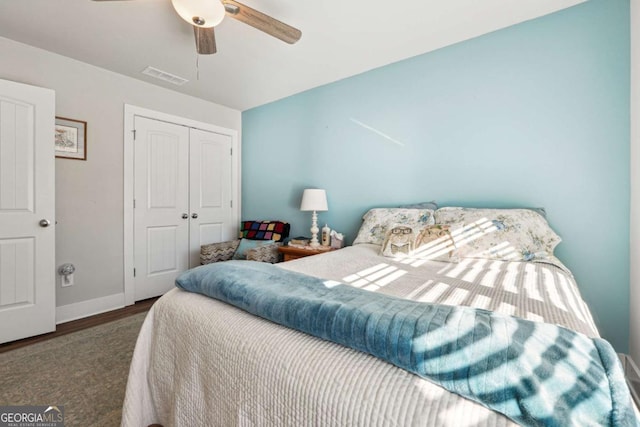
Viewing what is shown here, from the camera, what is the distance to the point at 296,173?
3416mm

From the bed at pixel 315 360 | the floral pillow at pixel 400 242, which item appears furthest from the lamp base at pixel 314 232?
the bed at pixel 315 360

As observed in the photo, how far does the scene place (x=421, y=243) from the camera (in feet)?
6.10

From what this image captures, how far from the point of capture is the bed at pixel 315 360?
578 mm

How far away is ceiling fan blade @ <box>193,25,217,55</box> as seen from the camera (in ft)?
5.71

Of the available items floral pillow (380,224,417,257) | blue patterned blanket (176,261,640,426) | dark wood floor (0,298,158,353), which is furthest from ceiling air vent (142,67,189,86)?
blue patterned blanket (176,261,640,426)

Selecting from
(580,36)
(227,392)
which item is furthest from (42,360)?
(580,36)

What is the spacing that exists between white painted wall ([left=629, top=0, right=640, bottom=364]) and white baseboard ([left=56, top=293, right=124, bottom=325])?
4.15 meters

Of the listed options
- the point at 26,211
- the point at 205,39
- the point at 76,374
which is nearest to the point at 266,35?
the point at 205,39

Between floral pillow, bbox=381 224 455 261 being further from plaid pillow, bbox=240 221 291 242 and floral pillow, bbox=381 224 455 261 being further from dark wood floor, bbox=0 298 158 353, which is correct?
dark wood floor, bbox=0 298 158 353

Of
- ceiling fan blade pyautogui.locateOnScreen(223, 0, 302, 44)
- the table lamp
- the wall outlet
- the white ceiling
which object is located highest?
the white ceiling

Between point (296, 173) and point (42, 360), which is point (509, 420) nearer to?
point (42, 360)

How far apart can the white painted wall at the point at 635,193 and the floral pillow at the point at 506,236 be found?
1.24 ft

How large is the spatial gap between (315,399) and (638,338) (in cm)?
210

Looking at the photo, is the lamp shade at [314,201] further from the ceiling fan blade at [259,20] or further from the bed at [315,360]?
the ceiling fan blade at [259,20]
